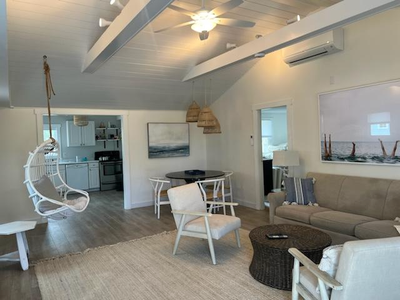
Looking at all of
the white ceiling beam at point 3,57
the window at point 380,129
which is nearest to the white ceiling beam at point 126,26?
the white ceiling beam at point 3,57

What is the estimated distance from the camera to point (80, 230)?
496cm

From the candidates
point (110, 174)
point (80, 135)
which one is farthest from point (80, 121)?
point (110, 174)

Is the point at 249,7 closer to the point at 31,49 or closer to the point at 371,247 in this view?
the point at 31,49

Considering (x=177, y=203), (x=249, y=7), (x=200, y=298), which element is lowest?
(x=200, y=298)

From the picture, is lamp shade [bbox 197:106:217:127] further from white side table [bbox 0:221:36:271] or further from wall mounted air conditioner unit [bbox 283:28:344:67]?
white side table [bbox 0:221:36:271]

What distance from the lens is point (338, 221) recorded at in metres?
3.53

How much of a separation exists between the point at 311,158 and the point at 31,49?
432 cm

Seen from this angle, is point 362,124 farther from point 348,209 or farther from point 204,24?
point 204,24

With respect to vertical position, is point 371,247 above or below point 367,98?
below

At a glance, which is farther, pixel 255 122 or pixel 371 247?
pixel 255 122

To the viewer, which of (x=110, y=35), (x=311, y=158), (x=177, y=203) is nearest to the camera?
(x=110, y=35)

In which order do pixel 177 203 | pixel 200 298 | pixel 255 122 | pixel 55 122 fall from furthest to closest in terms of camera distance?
1. pixel 55 122
2. pixel 255 122
3. pixel 177 203
4. pixel 200 298

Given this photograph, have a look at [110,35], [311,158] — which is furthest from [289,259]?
[110,35]

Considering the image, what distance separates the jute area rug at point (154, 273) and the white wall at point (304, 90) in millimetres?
1984
